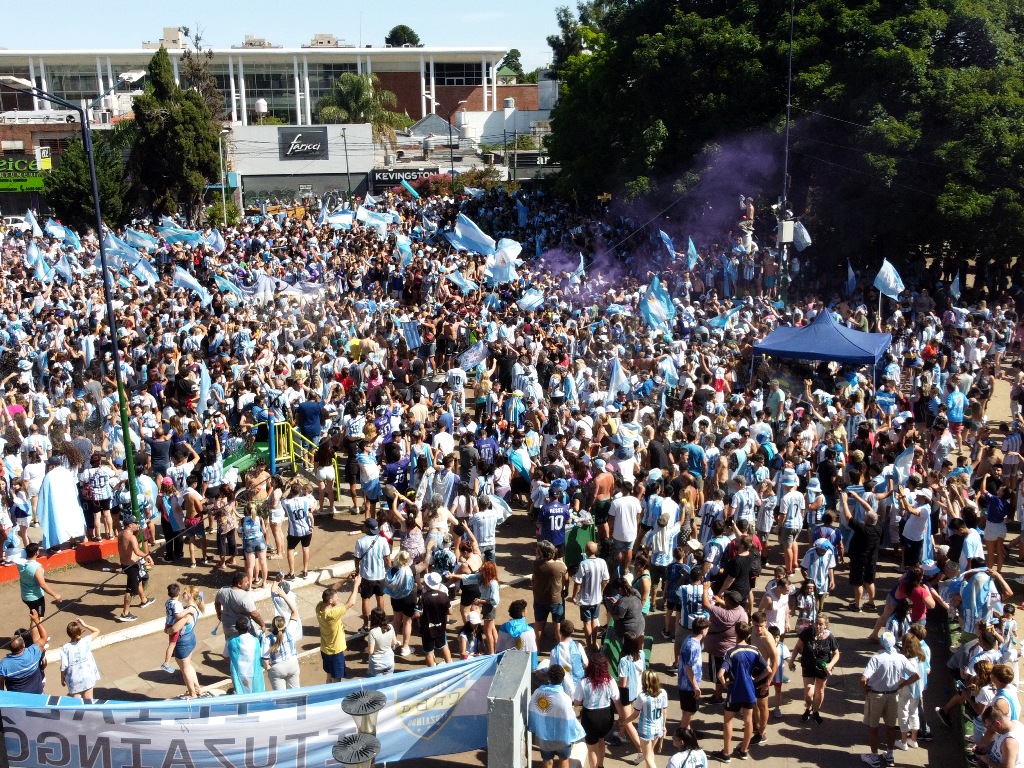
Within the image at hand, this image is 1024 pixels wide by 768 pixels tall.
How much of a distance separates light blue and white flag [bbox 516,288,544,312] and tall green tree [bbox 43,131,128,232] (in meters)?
30.8

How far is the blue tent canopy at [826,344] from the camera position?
15758 millimetres

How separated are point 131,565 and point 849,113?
21505 millimetres

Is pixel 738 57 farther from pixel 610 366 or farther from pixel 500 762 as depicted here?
pixel 500 762

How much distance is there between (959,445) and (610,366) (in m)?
5.39

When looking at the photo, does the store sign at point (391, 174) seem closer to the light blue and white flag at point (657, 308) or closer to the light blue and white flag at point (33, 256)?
the light blue and white flag at point (33, 256)

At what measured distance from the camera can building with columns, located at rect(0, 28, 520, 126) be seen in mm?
78938

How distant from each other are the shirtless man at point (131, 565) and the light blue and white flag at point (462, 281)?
458 inches

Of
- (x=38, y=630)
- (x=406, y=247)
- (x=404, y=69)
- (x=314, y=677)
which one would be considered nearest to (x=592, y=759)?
(x=314, y=677)

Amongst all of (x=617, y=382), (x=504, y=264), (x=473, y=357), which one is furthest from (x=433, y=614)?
(x=504, y=264)

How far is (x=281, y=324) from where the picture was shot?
18.6 metres

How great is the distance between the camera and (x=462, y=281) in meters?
21.5

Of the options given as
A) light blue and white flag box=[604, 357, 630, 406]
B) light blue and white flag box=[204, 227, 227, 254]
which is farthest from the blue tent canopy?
light blue and white flag box=[204, 227, 227, 254]

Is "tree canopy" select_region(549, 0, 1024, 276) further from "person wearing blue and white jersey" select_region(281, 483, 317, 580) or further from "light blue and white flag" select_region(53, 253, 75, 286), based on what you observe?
"person wearing blue and white jersey" select_region(281, 483, 317, 580)

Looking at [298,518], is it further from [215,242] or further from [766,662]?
[215,242]
